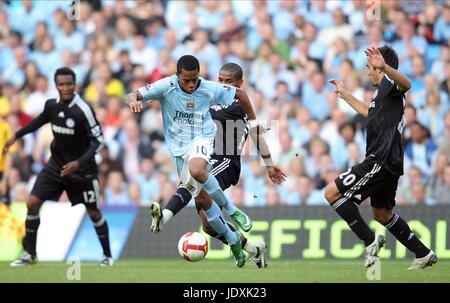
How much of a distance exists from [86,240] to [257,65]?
194 inches

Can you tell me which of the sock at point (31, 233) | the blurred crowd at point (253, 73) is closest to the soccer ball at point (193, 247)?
the sock at point (31, 233)

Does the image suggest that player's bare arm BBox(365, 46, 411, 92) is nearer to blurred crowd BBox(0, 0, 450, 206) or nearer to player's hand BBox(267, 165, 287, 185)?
player's hand BBox(267, 165, 287, 185)

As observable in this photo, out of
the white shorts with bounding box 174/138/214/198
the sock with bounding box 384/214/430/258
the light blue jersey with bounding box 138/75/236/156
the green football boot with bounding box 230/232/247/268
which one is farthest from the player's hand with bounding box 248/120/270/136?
the sock with bounding box 384/214/430/258

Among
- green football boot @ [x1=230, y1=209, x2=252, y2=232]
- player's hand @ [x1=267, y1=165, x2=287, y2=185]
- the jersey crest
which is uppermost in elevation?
the jersey crest

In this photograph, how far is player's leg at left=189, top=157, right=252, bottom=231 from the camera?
12.0m

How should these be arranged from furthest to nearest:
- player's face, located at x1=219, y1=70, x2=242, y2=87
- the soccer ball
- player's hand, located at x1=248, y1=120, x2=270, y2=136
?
player's face, located at x1=219, y1=70, x2=242, y2=87
the soccer ball
player's hand, located at x1=248, y1=120, x2=270, y2=136

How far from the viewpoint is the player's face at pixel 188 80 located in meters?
12.3

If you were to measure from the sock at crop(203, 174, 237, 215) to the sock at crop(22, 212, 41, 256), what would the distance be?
3.33 metres

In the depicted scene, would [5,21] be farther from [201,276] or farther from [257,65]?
[201,276]

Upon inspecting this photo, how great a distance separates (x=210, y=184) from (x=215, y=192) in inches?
5.4

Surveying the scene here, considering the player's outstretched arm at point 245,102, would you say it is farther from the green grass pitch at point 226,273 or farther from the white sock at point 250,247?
the green grass pitch at point 226,273

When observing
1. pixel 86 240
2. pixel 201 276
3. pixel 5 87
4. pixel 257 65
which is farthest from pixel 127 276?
pixel 5 87

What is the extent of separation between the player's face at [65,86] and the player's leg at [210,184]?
3.29 meters

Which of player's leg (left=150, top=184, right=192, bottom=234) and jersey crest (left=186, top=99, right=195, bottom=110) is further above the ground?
jersey crest (left=186, top=99, right=195, bottom=110)
